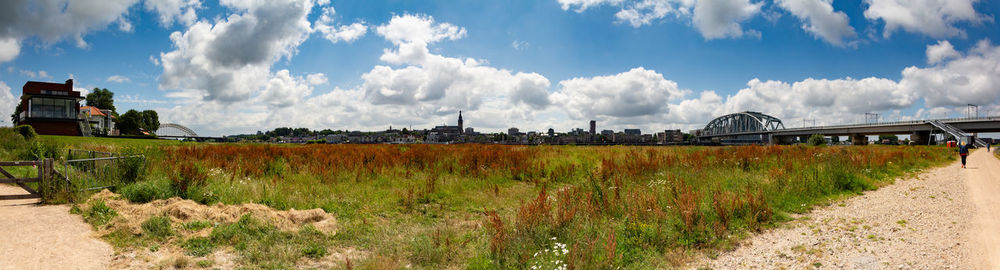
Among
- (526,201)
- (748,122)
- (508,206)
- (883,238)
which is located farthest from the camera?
(748,122)

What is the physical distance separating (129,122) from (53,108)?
27.5 m

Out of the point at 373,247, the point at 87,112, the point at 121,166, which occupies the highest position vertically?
the point at 87,112

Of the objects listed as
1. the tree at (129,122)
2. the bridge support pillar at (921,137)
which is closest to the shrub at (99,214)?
the tree at (129,122)

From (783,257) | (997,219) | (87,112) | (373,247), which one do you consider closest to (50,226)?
(373,247)

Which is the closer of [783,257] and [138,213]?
[783,257]

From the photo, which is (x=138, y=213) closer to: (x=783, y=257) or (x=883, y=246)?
(x=783, y=257)

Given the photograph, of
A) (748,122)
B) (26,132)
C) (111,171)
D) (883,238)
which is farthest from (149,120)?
(748,122)

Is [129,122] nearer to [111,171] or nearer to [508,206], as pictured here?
[111,171]

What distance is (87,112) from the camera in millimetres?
74438

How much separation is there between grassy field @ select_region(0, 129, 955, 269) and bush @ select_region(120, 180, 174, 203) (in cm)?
3

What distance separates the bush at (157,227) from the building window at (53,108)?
69.1 meters

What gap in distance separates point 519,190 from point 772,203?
6.47 m

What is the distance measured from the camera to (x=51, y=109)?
54188 mm

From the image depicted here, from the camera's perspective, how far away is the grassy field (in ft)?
19.8
